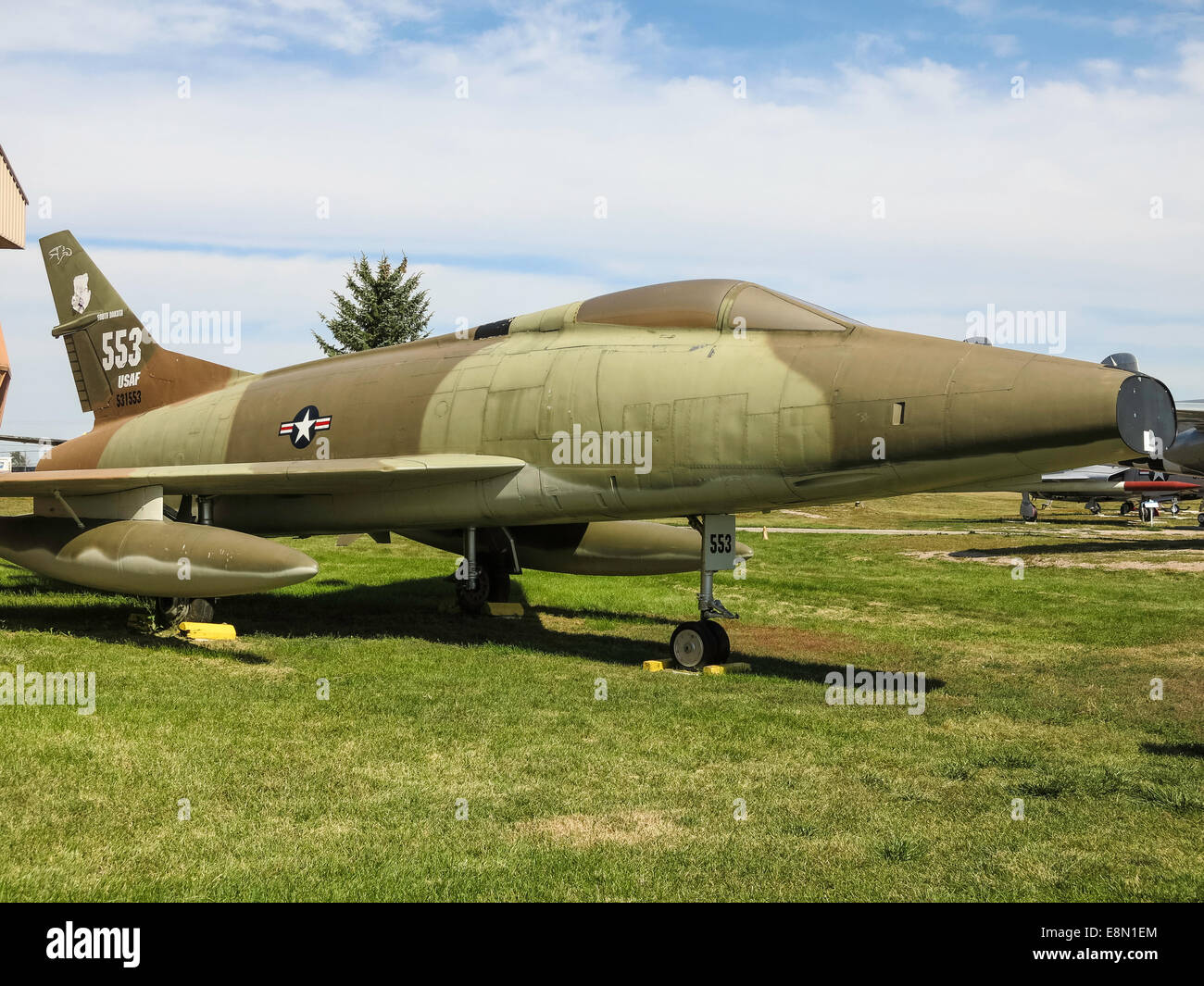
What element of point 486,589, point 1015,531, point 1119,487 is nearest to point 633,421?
point 486,589

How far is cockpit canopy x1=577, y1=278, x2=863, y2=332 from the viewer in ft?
34.6

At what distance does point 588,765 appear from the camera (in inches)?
288

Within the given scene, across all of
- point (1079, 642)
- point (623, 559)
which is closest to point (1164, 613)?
point (1079, 642)

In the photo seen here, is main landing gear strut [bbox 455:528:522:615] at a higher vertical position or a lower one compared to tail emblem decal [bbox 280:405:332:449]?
lower

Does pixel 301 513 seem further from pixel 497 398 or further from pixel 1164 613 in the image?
pixel 1164 613

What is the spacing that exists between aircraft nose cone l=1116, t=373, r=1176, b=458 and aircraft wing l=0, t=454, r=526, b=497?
20.6ft

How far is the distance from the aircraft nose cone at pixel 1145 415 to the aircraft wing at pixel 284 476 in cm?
629

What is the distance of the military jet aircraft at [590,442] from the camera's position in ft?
29.7

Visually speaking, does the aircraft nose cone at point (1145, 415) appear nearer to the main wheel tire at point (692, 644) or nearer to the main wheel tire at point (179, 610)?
the main wheel tire at point (692, 644)

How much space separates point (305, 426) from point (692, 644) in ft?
20.8

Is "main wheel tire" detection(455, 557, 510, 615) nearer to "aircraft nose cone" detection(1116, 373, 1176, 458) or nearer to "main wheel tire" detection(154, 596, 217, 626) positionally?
"main wheel tire" detection(154, 596, 217, 626)

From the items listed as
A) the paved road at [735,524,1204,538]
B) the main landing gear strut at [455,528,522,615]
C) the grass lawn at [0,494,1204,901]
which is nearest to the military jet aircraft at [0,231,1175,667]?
the main landing gear strut at [455,528,522,615]
